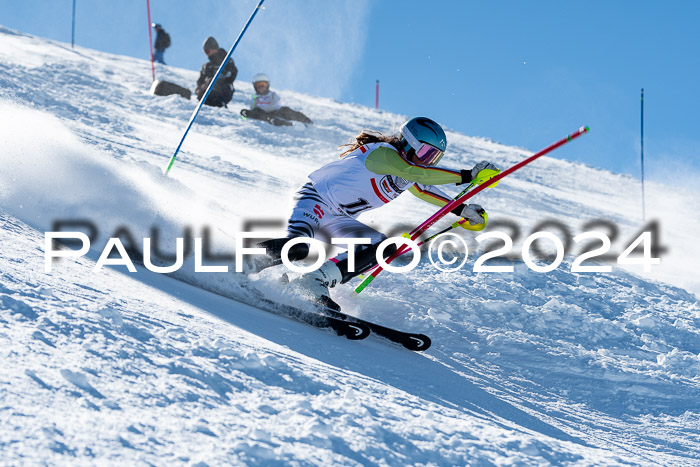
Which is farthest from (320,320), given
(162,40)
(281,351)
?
(162,40)

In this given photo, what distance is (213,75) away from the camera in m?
13.8

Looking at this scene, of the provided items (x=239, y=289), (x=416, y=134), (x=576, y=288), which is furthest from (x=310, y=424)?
(x=576, y=288)

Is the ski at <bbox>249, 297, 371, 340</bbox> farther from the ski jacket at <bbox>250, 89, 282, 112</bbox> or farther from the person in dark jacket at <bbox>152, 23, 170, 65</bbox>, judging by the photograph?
the person in dark jacket at <bbox>152, 23, 170, 65</bbox>

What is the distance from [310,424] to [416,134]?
259 centimetres

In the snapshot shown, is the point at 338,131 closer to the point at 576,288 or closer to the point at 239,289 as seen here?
the point at 576,288

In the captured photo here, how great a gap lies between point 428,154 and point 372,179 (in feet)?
1.28

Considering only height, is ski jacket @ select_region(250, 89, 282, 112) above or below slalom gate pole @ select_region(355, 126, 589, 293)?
above

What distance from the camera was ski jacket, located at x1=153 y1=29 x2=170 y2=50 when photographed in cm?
1938

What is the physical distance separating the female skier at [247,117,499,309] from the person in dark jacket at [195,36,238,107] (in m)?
9.70

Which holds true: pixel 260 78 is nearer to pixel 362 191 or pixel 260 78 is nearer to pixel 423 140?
pixel 362 191

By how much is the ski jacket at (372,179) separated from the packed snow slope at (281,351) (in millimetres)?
701

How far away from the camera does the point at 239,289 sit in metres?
4.22

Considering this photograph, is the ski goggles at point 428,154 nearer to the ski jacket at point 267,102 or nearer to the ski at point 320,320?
the ski at point 320,320

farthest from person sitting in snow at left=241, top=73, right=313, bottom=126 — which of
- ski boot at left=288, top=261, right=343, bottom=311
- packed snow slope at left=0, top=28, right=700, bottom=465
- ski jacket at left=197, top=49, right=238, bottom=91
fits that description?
ski boot at left=288, top=261, right=343, bottom=311
